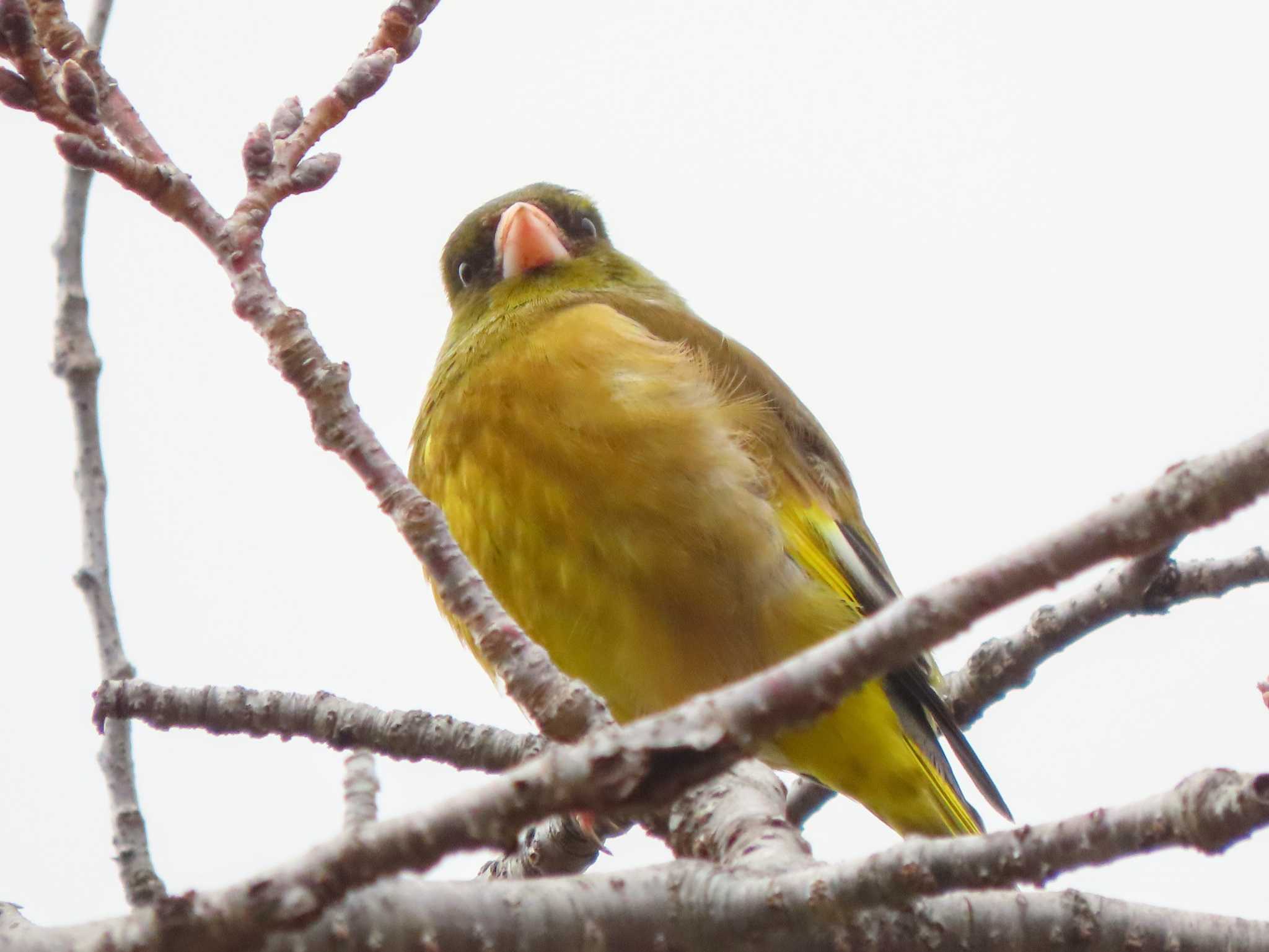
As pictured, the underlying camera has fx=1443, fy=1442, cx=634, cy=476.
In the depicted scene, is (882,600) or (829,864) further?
(882,600)

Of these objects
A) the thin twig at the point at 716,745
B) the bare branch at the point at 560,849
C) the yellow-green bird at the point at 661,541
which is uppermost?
the yellow-green bird at the point at 661,541

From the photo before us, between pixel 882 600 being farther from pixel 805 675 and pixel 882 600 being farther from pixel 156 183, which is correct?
pixel 805 675

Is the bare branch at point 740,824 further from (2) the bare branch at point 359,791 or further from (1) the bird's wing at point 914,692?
(1) the bird's wing at point 914,692

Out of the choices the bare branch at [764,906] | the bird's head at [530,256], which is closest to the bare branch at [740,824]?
the bare branch at [764,906]

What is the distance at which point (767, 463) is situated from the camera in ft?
12.8

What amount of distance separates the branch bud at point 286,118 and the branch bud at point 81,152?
32cm

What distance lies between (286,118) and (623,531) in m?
1.45

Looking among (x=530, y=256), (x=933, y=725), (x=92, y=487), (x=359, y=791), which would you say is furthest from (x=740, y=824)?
(x=530, y=256)

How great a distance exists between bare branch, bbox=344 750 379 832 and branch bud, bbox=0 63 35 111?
107 cm

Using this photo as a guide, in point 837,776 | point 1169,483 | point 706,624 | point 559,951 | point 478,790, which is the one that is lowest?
point 559,951

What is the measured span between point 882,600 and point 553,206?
1994mm

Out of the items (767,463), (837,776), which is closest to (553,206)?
(767,463)

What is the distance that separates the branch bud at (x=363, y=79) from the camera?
2.25m

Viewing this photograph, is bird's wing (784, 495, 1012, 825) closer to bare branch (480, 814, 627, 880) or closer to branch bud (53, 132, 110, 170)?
bare branch (480, 814, 627, 880)
